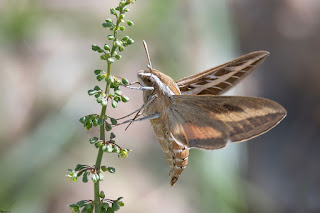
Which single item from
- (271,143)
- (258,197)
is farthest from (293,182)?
(258,197)

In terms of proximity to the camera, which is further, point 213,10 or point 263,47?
point 263,47

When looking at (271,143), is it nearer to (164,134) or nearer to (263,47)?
(263,47)

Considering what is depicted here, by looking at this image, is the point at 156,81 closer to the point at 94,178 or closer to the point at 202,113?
the point at 202,113

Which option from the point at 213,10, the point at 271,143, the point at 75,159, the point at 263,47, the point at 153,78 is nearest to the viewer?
the point at 153,78

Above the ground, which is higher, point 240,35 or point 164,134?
point 240,35

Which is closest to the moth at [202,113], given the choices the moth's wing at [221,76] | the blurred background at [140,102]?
the moth's wing at [221,76]

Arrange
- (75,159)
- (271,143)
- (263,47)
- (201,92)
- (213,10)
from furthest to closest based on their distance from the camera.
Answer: (263,47) → (271,143) → (213,10) → (75,159) → (201,92)

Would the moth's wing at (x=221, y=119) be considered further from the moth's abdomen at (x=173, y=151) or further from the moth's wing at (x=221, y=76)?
the moth's wing at (x=221, y=76)
